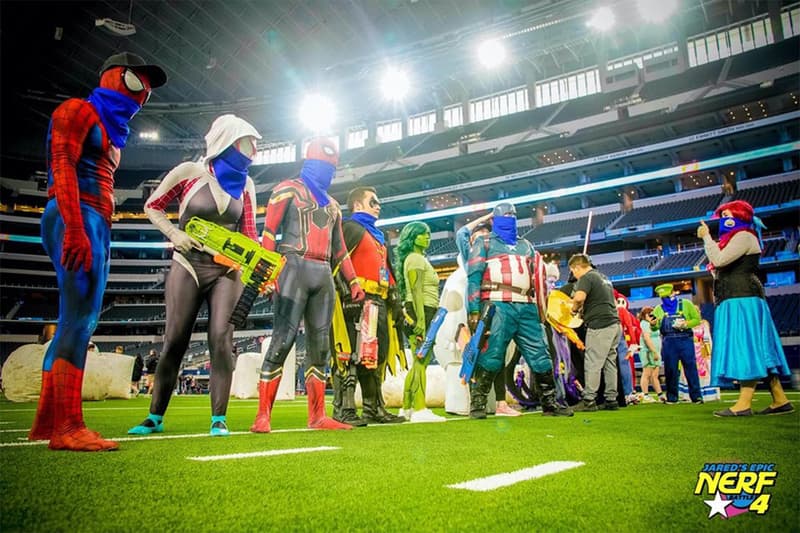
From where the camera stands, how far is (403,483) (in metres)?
1.83

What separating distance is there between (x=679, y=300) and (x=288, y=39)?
107ft

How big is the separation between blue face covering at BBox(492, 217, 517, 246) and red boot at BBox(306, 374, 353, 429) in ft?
9.08

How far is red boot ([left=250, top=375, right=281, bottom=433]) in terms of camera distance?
373 centimetres

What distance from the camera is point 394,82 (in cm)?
3559

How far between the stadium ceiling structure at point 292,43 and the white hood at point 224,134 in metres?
29.5

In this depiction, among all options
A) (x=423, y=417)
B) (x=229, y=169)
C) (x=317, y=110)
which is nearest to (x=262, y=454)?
(x=229, y=169)

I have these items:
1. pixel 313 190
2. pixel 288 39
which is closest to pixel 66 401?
pixel 313 190

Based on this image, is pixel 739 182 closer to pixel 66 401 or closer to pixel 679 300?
pixel 679 300

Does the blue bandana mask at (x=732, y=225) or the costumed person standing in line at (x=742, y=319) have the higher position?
the blue bandana mask at (x=732, y=225)

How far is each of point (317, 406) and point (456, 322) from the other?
3090 millimetres

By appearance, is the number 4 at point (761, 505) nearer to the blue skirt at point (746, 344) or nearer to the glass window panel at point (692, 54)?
the blue skirt at point (746, 344)

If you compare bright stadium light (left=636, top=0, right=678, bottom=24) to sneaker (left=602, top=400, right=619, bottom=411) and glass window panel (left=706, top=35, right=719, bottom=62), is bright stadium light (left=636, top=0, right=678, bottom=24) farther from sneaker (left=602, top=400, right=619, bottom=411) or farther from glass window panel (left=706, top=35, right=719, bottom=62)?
sneaker (left=602, top=400, right=619, bottom=411)

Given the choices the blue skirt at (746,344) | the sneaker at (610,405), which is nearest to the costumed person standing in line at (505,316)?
the blue skirt at (746,344)

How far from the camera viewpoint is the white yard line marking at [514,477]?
1764mm
